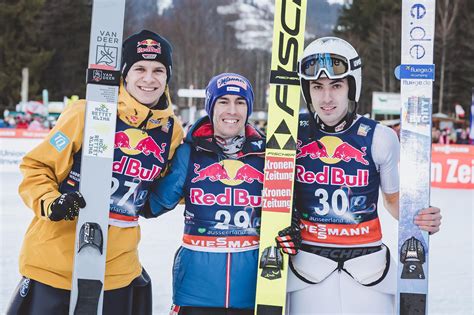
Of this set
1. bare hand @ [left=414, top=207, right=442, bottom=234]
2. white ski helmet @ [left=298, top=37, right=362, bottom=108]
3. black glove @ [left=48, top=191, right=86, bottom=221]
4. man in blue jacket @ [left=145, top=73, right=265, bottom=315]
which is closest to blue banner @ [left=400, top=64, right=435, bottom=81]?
white ski helmet @ [left=298, top=37, right=362, bottom=108]

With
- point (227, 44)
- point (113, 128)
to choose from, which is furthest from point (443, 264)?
point (227, 44)

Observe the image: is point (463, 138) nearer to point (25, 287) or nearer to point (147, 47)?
point (147, 47)

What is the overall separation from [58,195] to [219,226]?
27.2 inches

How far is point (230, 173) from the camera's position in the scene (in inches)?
106

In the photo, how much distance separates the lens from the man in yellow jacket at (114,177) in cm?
264

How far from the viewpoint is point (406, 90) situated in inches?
103

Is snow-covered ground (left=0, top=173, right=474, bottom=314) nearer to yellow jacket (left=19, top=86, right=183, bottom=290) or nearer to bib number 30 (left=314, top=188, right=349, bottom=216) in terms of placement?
yellow jacket (left=19, top=86, right=183, bottom=290)

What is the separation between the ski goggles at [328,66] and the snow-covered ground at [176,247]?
2.16 metres

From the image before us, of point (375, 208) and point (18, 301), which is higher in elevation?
point (375, 208)

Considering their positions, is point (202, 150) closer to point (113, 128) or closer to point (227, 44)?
point (113, 128)

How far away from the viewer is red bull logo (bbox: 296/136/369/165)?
2625 mm

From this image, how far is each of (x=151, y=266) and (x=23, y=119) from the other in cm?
1550

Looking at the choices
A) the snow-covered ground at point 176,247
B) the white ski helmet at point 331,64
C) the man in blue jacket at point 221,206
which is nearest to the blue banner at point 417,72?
the white ski helmet at point 331,64

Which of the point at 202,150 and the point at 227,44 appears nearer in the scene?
the point at 202,150
